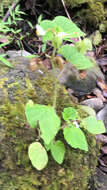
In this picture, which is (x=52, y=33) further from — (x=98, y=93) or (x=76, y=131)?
(x=98, y=93)

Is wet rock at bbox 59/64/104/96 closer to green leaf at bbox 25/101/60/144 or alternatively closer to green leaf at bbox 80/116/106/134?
green leaf at bbox 80/116/106/134

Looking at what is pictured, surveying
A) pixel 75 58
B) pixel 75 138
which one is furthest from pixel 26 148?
pixel 75 58

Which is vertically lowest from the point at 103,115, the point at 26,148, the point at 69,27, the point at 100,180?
the point at 100,180

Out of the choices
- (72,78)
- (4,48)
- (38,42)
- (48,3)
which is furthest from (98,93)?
(48,3)

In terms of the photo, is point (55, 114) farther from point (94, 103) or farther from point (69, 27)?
point (94, 103)

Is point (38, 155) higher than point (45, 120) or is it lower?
lower

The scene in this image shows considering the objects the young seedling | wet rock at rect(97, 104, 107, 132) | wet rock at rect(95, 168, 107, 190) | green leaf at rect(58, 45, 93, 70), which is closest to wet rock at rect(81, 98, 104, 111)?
wet rock at rect(97, 104, 107, 132)
